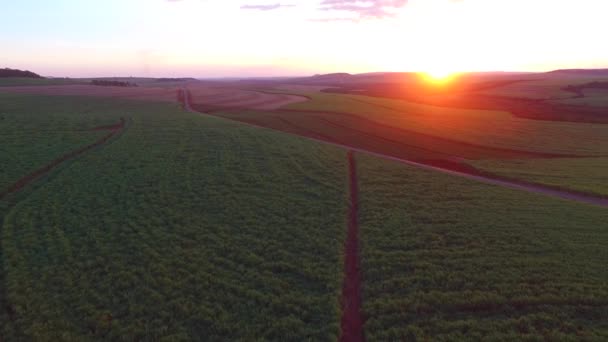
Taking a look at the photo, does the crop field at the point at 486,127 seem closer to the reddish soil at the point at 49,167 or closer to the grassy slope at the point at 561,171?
the grassy slope at the point at 561,171

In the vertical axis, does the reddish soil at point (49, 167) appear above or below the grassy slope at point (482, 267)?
above

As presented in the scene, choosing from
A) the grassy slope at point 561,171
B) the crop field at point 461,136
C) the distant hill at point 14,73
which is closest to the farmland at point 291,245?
the grassy slope at point 561,171

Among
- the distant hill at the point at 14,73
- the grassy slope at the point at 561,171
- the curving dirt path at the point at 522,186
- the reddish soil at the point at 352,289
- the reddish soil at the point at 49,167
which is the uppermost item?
the distant hill at the point at 14,73

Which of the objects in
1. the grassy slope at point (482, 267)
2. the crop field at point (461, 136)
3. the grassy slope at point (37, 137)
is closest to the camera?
the grassy slope at point (482, 267)

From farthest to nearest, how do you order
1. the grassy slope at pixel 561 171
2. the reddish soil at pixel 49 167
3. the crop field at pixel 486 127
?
the crop field at pixel 486 127
the grassy slope at pixel 561 171
the reddish soil at pixel 49 167

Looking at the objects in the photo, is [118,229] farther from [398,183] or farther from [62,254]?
[398,183]

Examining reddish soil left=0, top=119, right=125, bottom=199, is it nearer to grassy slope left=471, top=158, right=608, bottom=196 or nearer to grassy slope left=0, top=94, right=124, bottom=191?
grassy slope left=0, top=94, right=124, bottom=191

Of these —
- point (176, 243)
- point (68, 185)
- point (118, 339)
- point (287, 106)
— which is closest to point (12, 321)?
point (118, 339)

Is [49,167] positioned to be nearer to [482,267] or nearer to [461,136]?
[482,267]
